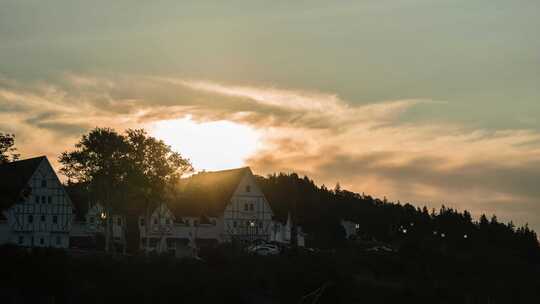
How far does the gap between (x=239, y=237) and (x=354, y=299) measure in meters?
30.3

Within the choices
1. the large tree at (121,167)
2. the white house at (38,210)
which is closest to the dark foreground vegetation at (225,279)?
the large tree at (121,167)

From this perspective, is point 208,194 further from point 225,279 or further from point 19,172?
point 225,279

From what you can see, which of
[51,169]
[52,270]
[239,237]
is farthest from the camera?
[239,237]

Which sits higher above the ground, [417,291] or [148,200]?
[148,200]

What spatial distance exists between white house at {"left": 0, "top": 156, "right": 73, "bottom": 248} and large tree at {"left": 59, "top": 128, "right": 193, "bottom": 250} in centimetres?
1136

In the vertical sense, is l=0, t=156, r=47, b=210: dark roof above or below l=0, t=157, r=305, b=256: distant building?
above

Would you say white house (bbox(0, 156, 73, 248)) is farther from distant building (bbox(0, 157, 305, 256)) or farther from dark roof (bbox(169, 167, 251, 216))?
dark roof (bbox(169, 167, 251, 216))

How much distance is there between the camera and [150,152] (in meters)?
84.2

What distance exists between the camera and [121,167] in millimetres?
81750

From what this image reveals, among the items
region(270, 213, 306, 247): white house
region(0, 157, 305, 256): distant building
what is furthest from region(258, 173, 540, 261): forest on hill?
region(0, 157, 305, 256): distant building

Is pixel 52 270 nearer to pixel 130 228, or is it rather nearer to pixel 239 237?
pixel 130 228

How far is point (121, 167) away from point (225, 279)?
70.8ft

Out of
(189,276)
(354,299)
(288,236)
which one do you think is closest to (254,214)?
(288,236)

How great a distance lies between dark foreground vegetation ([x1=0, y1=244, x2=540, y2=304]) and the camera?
58.8m
